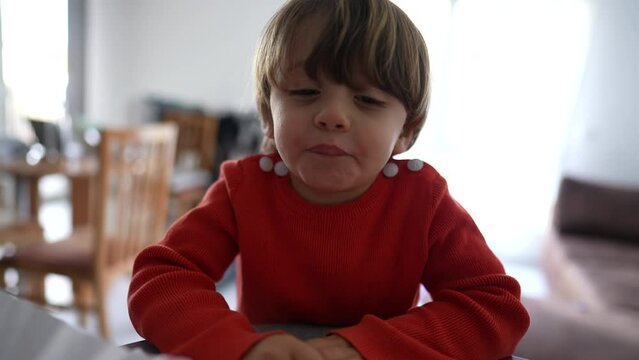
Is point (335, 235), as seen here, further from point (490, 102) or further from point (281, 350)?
point (490, 102)

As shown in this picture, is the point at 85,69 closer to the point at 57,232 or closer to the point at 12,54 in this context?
the point at 12,54

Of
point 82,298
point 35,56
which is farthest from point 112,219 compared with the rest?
point 35,56

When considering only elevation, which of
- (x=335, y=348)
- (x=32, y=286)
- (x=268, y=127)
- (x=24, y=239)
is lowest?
(x=32, y=286)

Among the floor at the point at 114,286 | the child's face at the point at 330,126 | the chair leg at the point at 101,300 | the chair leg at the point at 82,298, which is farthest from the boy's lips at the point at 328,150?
the chair leg at the point at 82,298

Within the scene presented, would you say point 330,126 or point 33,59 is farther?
point 33,59

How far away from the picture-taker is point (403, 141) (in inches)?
19.1

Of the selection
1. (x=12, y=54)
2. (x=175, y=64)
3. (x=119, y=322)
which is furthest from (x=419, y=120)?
(x=12, y=54)

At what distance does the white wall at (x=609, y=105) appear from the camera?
2.04 meters

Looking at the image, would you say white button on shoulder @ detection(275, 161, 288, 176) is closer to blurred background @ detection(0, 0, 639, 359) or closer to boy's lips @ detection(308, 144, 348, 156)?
boy's lips @ detection(308, 144, 348, 156)

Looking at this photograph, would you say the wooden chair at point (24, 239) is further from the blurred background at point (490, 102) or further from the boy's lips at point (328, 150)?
the boy's lips at point (328, 150)

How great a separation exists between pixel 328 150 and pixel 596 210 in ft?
6.25

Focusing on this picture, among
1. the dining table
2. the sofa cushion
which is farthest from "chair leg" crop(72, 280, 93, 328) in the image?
the sofa cushion

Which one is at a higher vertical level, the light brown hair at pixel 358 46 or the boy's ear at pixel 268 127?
the light brown hair at pixel 358 46

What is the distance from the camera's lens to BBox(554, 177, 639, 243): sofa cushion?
73.0 inches
